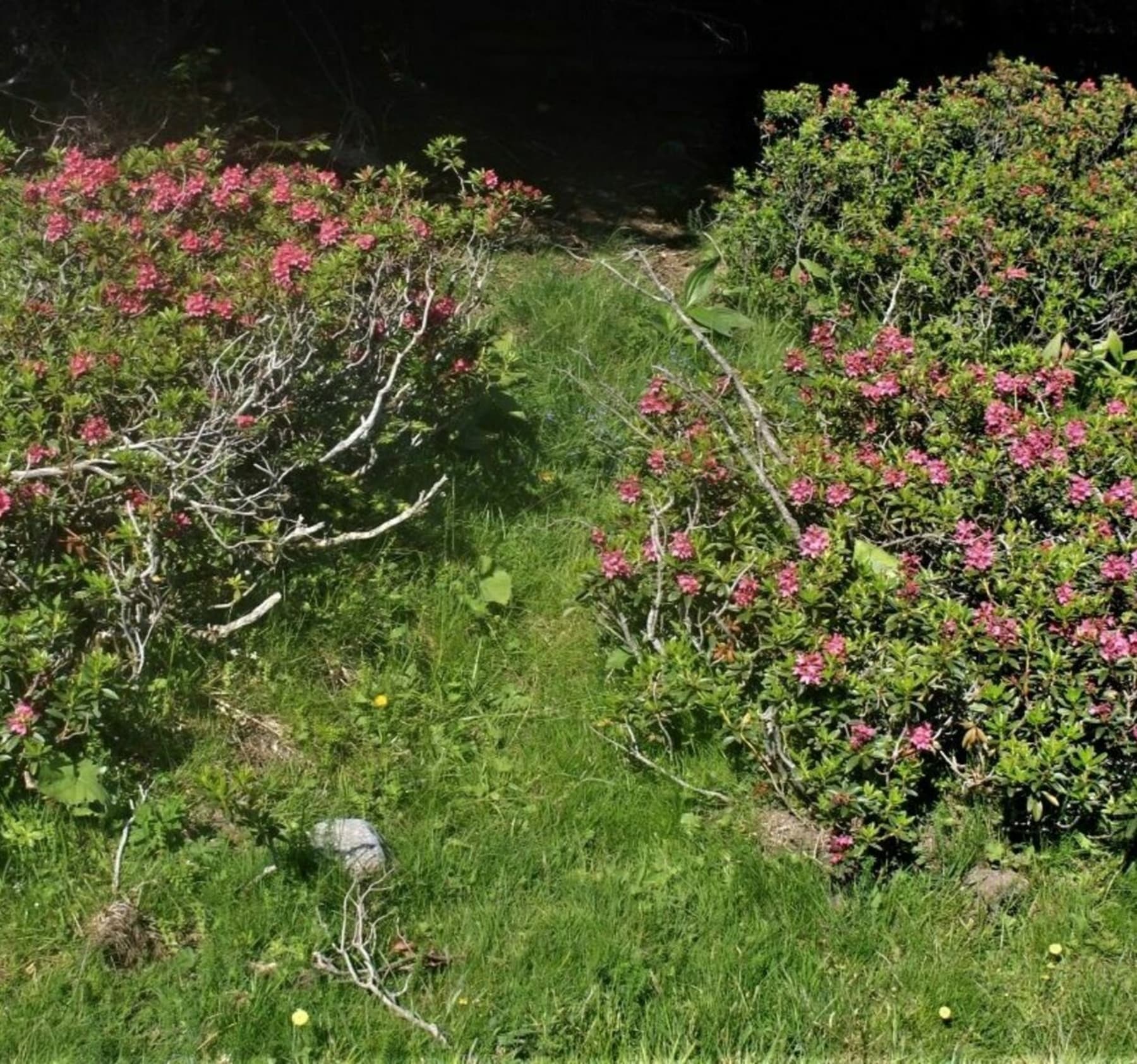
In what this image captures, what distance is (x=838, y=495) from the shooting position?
4.02 metres

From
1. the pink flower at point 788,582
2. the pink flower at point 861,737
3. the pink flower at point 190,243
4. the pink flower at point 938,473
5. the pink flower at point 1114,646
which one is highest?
the pink flower at point 190,243

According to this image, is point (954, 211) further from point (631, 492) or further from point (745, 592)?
point (745, 592)

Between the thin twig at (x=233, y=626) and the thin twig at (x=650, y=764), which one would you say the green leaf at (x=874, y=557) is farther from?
the thin twig at (x=233, y=626)

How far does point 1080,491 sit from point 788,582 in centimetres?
83

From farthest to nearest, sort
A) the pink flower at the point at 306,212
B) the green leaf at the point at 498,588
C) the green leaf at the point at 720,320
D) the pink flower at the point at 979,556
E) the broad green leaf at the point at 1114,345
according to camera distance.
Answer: the green leaf at the point at 720,320, the broad green leaf at the point at 1114,345, the pink flower at the point at 306,212, the green leaf at the point at 498,588, the pink flower at the point at 979,556

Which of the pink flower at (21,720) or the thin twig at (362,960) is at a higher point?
the pink flower at (21,720)

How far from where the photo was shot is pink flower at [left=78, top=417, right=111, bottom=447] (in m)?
3.90

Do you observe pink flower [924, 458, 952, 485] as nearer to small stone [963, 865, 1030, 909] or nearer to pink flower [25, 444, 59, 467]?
small stone [963, 865, 1030, 909]

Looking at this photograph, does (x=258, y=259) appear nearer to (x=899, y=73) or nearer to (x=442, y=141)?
(x=442, y=141)

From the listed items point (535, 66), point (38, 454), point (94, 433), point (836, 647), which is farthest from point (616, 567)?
point (535, 66)

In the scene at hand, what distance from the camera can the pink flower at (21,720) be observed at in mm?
3412

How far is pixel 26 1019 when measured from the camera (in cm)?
311

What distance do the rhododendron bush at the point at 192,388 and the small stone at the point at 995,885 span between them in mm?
1811

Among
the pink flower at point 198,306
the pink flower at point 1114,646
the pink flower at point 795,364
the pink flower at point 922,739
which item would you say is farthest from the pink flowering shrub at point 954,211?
the pink flower at point 198,306
